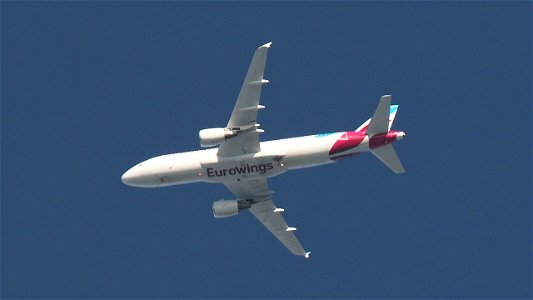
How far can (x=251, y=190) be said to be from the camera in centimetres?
8450

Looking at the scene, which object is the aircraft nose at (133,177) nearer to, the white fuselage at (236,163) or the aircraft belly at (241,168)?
the white fuselage at (236,163)

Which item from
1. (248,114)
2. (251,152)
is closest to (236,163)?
(251,152)

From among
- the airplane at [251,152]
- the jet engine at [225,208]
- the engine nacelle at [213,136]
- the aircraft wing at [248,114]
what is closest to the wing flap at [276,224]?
the jet engine at [225,208]

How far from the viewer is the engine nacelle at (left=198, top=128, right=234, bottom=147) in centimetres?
7831

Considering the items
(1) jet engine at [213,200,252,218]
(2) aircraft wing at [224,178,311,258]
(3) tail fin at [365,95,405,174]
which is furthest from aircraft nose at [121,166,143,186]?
(3) tail fin at [365,95,405,174]

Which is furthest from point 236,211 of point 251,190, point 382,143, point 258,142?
point 382,143

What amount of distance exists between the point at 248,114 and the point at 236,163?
4493mm

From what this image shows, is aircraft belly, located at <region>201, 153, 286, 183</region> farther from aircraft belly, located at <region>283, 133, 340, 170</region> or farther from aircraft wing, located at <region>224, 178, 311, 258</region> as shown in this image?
aircraft wing, located at <region>224, 178, 311, 258</region>

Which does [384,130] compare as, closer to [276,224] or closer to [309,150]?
[309,150]

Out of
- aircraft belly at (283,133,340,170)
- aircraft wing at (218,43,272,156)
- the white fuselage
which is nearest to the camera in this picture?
aircraft wing at (218,43,272,156)

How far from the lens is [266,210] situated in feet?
283

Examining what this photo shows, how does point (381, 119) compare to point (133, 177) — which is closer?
point (381, 119)

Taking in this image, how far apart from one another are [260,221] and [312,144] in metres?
10.2

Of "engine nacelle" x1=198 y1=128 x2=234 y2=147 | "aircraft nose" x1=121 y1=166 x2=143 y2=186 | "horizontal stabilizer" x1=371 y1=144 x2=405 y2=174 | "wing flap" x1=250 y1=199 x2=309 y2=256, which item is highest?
"engine nacelle" x1=198 y1=128 x2=234 y2=147
